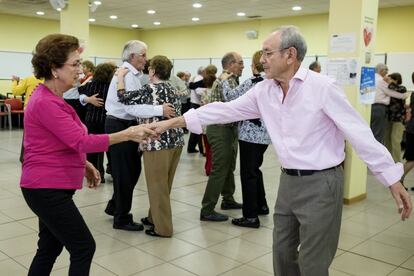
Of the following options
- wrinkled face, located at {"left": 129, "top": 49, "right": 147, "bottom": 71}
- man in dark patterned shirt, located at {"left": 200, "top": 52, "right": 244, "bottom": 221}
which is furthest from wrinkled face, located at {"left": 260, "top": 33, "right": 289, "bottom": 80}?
man in dark patterned shirt, located at {"left": 200, "top": 52, "right": 244, "bottom": 221}

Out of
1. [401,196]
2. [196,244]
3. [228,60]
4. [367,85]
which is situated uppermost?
[228,60]

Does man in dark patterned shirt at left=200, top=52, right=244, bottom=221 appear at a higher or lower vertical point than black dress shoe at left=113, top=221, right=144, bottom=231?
higher

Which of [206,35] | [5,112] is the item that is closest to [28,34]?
[5,112]

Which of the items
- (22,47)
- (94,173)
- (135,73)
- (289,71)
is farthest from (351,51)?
(22,47)

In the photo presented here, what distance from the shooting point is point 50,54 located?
211 centimetres

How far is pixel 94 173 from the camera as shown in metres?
2.57

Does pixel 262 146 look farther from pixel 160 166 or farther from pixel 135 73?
pixel 135 73

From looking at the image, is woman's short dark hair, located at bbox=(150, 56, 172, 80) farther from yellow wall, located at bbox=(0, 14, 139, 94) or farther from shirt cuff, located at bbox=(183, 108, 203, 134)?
yellow wall, located at bbox=(0, 14, 139, 94)

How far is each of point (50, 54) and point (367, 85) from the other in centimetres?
392

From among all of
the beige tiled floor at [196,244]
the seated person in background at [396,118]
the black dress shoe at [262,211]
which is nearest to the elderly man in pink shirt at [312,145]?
the beige tiled floor at [196,244]

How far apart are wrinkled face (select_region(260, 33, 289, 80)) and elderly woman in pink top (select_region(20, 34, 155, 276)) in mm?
879

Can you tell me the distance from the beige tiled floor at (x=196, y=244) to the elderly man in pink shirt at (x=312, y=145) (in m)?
1.22

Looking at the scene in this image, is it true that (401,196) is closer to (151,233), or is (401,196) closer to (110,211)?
(151,233)

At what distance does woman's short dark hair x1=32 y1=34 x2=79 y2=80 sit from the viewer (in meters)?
2.11
